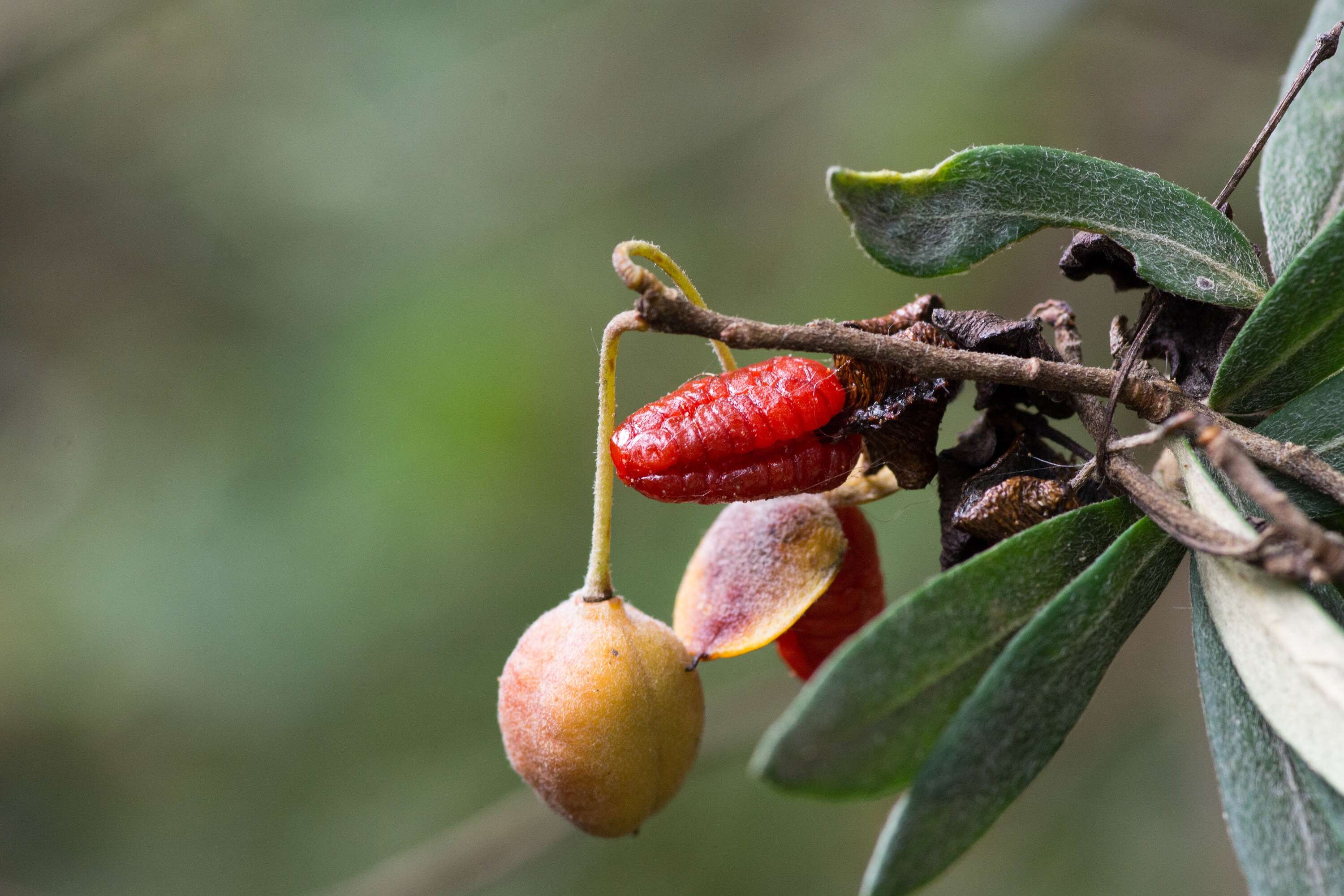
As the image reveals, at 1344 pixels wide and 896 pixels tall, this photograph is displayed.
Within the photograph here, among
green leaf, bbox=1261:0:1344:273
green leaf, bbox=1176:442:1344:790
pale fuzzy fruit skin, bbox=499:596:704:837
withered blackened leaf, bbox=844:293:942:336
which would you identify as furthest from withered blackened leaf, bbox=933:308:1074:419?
pale fuzzy fruit skin, bbox=499:596:704:837

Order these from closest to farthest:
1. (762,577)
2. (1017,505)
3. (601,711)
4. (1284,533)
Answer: (1284,533) < (1017,505) < (601,711) < (762,577)

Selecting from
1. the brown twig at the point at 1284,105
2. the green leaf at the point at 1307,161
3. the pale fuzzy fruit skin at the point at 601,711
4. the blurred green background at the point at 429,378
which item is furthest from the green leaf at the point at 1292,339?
the blurred green background at the point at 429,378

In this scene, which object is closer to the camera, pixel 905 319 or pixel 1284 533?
pixel 1284 533

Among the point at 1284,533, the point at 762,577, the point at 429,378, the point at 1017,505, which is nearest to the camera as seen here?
the point at 1284,533

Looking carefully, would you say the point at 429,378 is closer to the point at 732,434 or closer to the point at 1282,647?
the point at 732,434

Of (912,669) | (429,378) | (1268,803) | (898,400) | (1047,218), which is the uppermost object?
(1047,218)

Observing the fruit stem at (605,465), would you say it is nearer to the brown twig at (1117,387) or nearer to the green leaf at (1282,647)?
the brown twig at (1117,387)

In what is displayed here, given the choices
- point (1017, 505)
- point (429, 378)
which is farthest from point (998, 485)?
point (429, 378)

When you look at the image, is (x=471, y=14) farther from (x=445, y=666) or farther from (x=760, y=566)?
(x=760, y=566)
